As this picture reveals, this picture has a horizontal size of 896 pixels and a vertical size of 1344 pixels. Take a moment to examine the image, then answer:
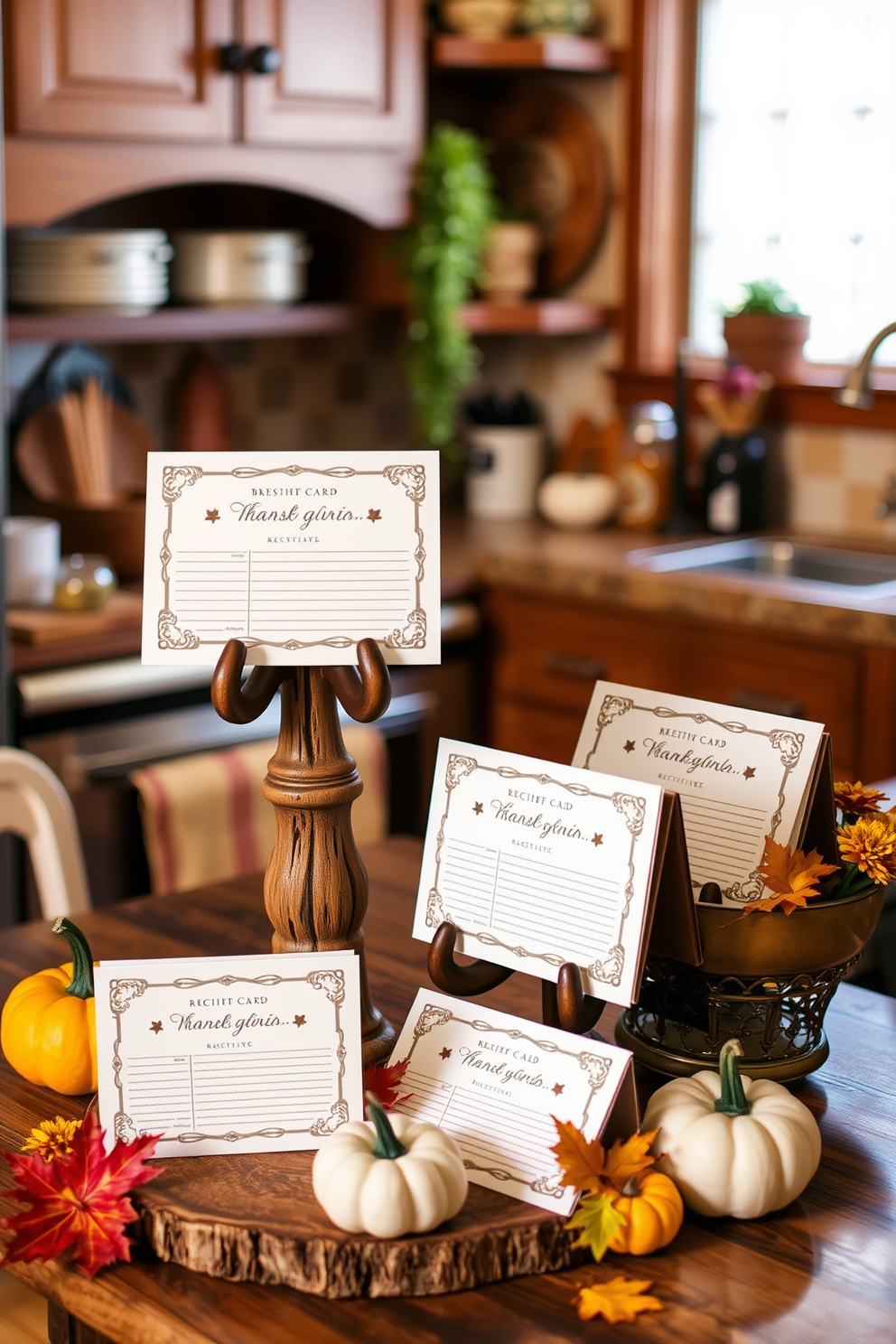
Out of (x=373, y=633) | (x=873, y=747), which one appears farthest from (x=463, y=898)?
(x=873, y=747)

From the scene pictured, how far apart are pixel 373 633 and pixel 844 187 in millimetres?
2680

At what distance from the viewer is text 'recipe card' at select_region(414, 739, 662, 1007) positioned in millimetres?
1040

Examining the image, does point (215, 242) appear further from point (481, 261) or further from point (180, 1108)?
point (180, 1108)

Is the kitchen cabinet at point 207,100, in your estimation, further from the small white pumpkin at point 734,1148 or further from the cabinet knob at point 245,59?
the small white pumpkin at point 734,1148

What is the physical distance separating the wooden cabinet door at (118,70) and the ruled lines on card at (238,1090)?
A: 197 cm

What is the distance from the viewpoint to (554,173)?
3766 mm

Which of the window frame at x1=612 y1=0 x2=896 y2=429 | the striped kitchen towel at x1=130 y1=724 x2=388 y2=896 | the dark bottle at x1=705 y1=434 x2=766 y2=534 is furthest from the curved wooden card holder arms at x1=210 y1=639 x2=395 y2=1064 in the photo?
the window frame at x1=612 y1=0 x2=896 y2=429

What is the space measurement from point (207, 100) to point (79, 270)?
1.21ft

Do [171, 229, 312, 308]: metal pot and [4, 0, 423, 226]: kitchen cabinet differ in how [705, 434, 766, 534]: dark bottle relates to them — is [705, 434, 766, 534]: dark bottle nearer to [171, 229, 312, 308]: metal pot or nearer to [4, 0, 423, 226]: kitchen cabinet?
[4, 0, 423, 226]: kitchen cabinet

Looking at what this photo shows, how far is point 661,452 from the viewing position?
138 inches

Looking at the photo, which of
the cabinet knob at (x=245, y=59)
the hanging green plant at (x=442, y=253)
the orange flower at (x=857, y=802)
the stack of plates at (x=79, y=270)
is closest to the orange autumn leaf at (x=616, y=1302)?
the orange flower at (x=857, y=802)

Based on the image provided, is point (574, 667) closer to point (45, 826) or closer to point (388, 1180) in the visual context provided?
point (45, 826)

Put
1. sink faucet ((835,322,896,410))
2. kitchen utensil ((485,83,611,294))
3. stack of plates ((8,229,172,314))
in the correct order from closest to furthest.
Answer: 1. sink faucet ((835,322,896,410))
2. stack of plates ((8,229,172,314))
3. kitchen utensil ((485,83,611,294))

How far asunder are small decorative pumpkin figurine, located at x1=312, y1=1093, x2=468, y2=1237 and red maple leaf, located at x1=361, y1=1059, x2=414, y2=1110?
0.26 feet
